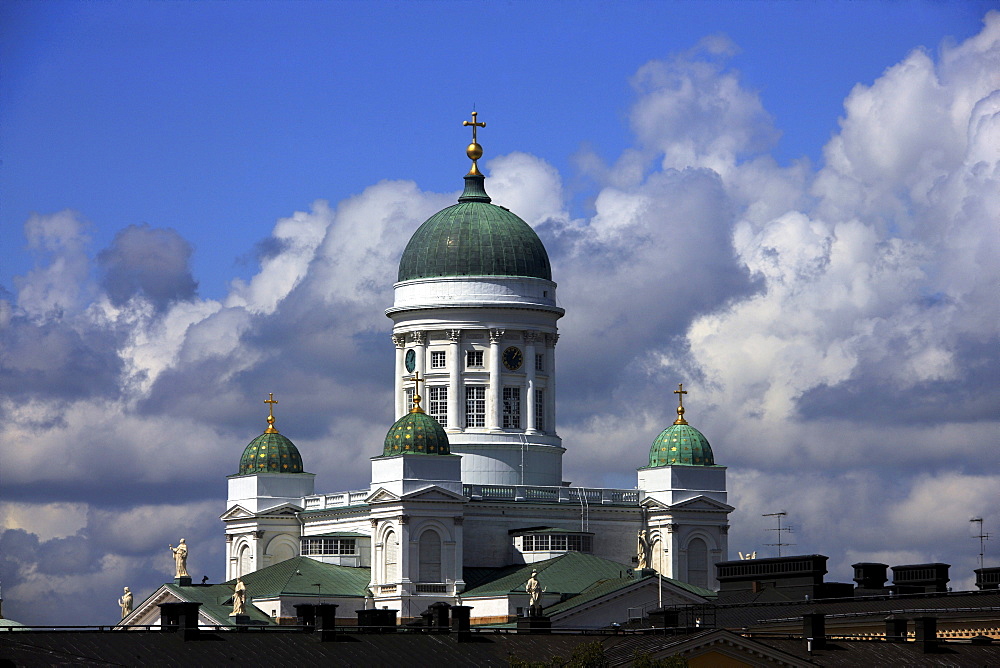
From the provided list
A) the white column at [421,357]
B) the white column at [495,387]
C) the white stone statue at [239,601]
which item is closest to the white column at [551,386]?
the white column at [495,387]

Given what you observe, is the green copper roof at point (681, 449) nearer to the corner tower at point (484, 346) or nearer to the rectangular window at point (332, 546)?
the corner tower at point (484, 346)

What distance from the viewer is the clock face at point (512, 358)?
159 meters

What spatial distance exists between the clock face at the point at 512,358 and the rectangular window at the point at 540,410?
2.45 m

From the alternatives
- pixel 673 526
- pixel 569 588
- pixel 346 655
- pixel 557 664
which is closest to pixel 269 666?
pixel 346 655

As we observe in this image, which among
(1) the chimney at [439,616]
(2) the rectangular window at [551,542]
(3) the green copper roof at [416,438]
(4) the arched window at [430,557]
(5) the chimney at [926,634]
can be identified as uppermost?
(3) the green copper roof at [416,438]

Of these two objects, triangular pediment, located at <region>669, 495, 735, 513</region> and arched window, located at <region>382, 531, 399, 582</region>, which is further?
triangular pediment, located at <region>669, 495, 735, 513</region>

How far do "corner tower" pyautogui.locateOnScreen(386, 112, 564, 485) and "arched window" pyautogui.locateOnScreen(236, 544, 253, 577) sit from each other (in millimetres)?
13004

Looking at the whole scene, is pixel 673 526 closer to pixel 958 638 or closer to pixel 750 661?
pixel 958 638

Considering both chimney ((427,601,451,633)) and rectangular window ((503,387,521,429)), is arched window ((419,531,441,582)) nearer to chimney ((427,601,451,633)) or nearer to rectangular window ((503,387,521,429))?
rectangular window ((503,387,521,429))

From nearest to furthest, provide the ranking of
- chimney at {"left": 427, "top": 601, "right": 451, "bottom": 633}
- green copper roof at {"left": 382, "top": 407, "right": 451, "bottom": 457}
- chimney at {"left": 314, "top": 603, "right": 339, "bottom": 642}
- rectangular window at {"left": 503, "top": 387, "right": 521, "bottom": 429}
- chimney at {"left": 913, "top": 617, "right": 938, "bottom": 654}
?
chimney at {"left": 314, "top": 603, "right": 339, "bottom": 642} → chimney at {"left": 913, "top": 617, "right": 938, "bottom": 654} → chimney at {"left": 427, "top": 601, "right": 451, "bottom": 633} → green copper roof at {"left": 382, "top": 407, "right": 451, "bottom": 457} → rectangular window at {"left": 503, "top": 387, "right": 521, "bottom": 429}

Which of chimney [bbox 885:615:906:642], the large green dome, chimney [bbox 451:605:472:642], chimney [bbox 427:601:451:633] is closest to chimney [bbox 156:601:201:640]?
chimney [bbox 451:605:472:642]

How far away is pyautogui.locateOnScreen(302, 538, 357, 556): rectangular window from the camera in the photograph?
154 m

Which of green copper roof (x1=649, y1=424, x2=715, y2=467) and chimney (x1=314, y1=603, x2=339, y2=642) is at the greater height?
green copper roof (x1=649, y1=424, x2=715, y2=467)

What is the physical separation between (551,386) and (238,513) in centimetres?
2149
